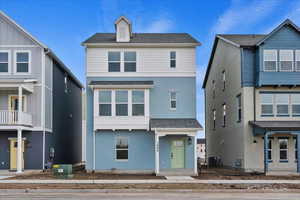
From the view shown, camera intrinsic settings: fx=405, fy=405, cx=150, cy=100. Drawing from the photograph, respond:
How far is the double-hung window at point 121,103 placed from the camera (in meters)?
27.1

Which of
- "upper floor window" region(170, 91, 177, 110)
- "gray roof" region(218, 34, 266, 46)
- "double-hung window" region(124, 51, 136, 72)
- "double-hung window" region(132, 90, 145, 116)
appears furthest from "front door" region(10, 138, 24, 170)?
"gray roof" region(218, 34, 266, 46)

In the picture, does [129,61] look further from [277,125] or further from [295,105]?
[295,105]

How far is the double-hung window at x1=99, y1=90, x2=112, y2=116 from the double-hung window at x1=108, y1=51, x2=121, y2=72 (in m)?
1.76

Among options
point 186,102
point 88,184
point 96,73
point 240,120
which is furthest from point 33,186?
point 240,120

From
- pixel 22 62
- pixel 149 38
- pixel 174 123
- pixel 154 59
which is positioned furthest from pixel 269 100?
pixel 22 62

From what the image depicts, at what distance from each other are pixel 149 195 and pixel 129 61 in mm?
13500

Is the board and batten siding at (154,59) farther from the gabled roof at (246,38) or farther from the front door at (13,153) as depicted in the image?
the front door at (13,153)

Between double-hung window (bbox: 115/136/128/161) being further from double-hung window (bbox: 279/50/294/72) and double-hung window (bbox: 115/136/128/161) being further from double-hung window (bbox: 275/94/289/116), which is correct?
double-hung window (bbox: 279/50/294/72)

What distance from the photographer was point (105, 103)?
27.1m

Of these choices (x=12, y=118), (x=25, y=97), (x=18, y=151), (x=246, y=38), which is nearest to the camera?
(x=18, y=151)

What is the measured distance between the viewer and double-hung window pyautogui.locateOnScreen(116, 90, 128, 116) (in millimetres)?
27141

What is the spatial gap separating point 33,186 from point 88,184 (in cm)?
256

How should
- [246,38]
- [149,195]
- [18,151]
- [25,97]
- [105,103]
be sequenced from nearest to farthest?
[149,195]
[18,151]
[105,103]
[25,97]
[246,38]

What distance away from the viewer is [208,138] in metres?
41.1
